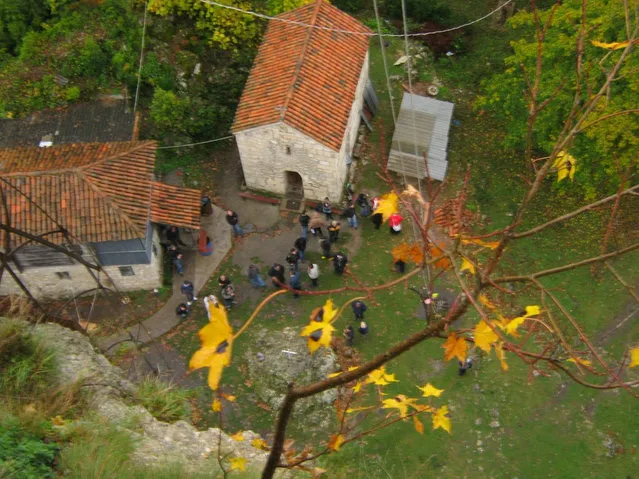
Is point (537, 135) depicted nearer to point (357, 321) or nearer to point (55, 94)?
point (357, 321)

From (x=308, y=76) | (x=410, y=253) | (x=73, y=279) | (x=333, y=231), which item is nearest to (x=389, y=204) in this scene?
(x=410, y=253)

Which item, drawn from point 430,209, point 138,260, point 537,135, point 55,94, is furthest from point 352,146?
point 430,209

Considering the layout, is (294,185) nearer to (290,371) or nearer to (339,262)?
(339,262)

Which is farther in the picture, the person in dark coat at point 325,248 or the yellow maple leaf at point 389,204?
the person in dark coat at point 325,248

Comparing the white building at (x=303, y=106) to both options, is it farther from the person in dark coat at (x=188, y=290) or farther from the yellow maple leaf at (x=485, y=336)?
the yellow maple leaf at (x=485, y=336)

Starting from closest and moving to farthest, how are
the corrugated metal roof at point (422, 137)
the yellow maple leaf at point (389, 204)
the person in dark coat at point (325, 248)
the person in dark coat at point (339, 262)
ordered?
1. the yellow maple leaf at point (389, 204)
2. the person in dark coat at point (339, 262)
3. the person in dark coat at point (325, 248)
4. the corrugated metal roof at point (422, 137)

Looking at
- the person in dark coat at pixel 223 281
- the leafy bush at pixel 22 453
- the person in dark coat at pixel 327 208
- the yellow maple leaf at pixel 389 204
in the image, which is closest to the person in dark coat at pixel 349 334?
the person in dark coat at pixel 223 281
